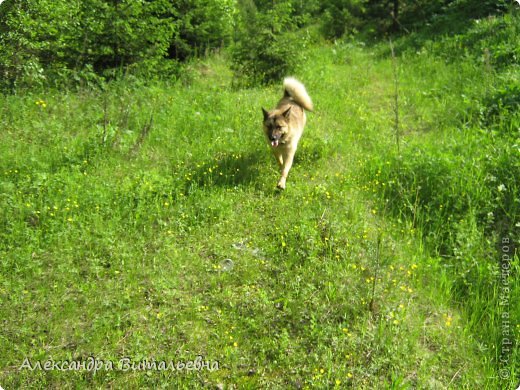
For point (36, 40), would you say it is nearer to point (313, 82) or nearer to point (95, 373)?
point (313, 82)

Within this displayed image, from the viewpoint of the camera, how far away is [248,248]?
4.26m

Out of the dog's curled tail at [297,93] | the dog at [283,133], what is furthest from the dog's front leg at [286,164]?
the dog's curled tail at [297,93]

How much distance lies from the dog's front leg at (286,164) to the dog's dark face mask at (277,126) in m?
0.21

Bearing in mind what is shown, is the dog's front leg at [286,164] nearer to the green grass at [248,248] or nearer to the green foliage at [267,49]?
the green grass at [248,248]

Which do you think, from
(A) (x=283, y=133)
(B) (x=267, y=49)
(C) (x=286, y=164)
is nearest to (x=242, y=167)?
(C) (x=286, y=164)

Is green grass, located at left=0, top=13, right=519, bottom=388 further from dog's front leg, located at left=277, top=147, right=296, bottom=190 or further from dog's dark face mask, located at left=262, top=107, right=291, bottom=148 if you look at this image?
dog's dark face mask, located at left=262, top=107, right=291, bottom=148

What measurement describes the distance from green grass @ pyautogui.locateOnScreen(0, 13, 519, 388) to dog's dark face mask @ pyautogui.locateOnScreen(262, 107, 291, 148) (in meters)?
0.61

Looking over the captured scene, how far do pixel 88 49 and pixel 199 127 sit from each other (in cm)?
368

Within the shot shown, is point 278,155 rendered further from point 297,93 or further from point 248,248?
point 248,248

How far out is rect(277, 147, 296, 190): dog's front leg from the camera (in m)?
5.22

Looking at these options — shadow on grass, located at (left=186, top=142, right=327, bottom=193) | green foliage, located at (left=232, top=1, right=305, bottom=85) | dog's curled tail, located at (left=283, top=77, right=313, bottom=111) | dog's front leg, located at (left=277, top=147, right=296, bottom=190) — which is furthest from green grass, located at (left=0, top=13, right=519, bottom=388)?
green foliage, located at (left=232, top=1, right=305, bottom=85)

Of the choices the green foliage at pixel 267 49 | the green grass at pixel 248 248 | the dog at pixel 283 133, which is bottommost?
the green grass at pixel 248 248

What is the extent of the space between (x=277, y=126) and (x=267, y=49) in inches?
180

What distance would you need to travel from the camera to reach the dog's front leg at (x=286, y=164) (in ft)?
17.1
